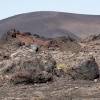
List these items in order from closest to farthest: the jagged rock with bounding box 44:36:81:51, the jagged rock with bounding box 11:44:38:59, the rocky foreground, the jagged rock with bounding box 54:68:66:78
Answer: the rocky foreground → the jagged rock with bounding box 54:68:66:78 → the jagged rock with bounding box 11:44:38:59 → the jagged rock with bounding box 44:36:81:51

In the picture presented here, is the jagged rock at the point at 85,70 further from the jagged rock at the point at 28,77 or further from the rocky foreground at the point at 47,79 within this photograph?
the jagged rock at the point at 28,77

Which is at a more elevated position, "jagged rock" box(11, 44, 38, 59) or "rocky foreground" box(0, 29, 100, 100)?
"jagged rock" box(11, 44, 38, 59)

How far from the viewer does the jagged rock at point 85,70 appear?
51.7 feet

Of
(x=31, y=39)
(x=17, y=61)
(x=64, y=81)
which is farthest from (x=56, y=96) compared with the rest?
(x=31, y=39)

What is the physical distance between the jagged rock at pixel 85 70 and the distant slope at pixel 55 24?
71.3m

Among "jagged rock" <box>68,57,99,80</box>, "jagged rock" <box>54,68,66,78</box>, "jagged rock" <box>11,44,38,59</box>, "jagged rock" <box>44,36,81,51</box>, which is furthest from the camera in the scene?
"jagged rock" <box>44,36,81,51</box>

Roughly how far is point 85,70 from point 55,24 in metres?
81.8

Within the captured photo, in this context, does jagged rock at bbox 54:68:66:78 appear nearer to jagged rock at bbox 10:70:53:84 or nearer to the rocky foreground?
the rocky foreground

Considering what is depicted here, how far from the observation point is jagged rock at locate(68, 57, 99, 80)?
15758 millimetres

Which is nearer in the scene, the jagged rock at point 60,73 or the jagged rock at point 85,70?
the jagged rock at point 85,70

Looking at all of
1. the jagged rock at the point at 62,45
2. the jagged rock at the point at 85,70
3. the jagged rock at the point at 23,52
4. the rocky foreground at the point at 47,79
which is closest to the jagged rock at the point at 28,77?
the rocky foreground at the point at 47,79

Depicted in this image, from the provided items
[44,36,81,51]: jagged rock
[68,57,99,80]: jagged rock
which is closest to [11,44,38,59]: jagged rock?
[68,57,99,80]: jagged rock

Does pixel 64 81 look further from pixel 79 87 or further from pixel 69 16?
pixel 69 16

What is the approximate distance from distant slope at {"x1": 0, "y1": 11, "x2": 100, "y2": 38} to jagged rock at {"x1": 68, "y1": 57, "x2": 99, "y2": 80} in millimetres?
71277
